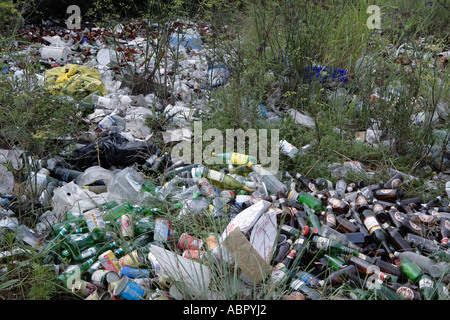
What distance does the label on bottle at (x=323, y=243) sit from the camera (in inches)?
97.8

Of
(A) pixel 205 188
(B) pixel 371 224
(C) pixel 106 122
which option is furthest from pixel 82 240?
(C) pixel 106 122

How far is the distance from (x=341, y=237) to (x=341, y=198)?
1.74ft

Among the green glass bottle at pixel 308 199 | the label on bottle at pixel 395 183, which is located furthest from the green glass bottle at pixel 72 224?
Result: the label on bottle at pixel 395 183

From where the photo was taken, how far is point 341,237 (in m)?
2.60

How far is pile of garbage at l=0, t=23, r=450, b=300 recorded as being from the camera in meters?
2.17

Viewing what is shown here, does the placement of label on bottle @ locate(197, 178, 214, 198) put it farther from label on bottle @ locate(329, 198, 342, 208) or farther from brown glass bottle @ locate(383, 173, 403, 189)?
brown glass bottle @ locate(383, 173, 403, 189)

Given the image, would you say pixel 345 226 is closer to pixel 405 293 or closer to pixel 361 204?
pixel 361 204

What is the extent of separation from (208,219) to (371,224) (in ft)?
3.43

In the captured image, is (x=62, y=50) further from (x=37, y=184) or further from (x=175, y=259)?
(x=175, y=259)

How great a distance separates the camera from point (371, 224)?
2695mm

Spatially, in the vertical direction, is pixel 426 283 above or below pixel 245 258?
below

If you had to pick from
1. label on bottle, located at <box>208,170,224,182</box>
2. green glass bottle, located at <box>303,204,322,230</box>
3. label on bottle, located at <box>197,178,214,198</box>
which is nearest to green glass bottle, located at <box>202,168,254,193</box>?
label on bottle, located at <box>208,170,224,182</box>

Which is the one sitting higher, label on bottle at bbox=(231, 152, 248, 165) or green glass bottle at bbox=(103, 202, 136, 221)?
label on bottle at bbox=(231, 152, 248, 165)

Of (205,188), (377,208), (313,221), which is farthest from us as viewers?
(205,188)
